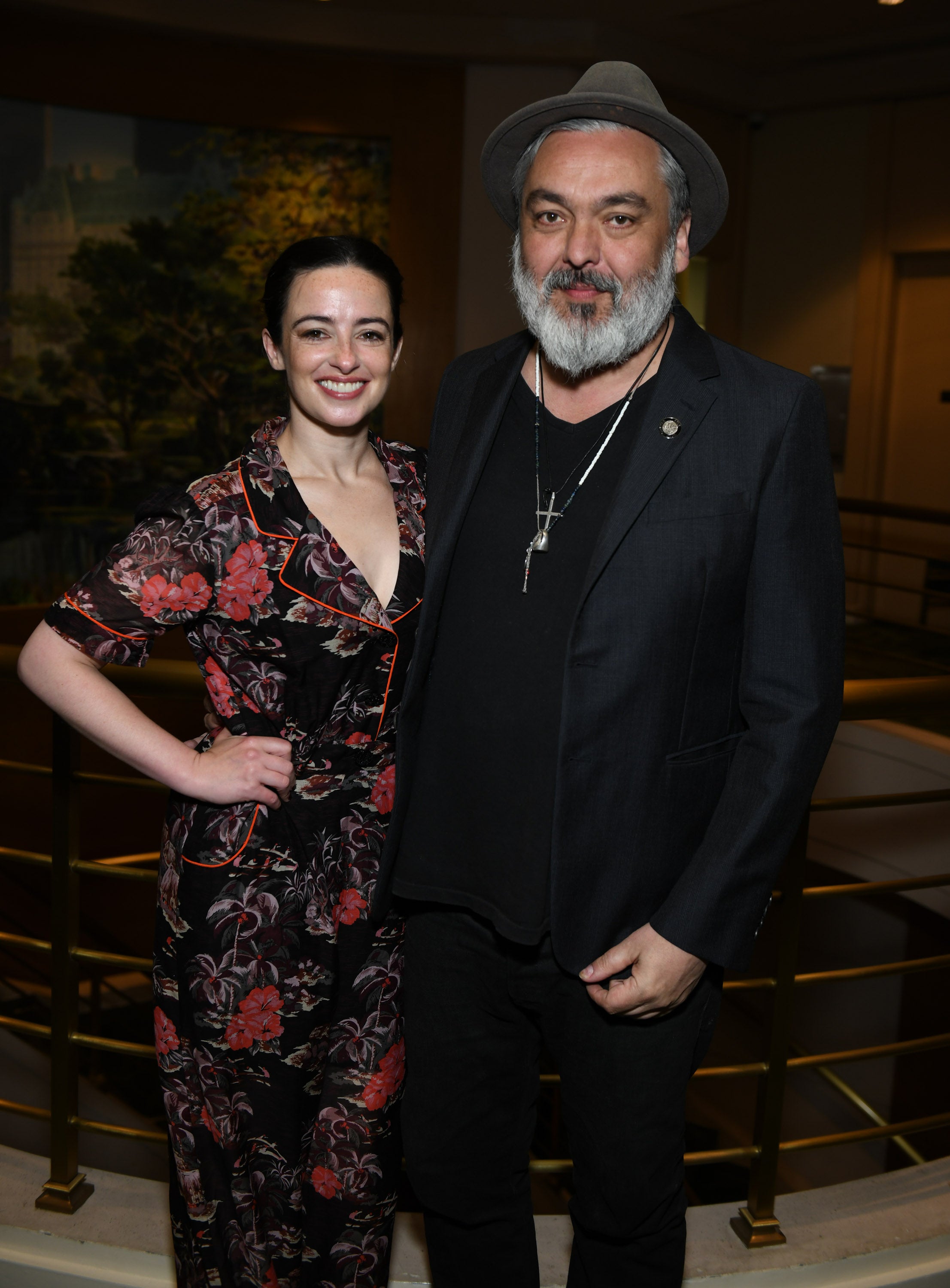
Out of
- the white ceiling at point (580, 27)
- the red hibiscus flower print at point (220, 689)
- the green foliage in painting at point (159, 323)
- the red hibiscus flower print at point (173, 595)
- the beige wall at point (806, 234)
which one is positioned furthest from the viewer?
the beige wall at point (806, 234)

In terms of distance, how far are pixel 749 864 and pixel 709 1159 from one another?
3.46ft

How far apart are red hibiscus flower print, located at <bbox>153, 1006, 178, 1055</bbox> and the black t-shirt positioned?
447 millimetres

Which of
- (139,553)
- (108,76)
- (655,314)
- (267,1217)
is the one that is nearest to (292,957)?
(267,1217)

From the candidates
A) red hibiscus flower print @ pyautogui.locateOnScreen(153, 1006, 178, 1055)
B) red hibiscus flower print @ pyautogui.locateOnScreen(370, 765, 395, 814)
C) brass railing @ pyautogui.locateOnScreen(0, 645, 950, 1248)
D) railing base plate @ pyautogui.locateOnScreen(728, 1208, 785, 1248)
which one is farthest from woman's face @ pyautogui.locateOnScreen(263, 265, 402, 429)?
railing base plate @ pyautogui.locateOnScreen(728, 1208, 785, 1248)

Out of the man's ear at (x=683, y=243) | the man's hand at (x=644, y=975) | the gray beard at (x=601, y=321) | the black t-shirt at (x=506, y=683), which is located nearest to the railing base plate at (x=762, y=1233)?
the man's hand at (x=644, y=975)

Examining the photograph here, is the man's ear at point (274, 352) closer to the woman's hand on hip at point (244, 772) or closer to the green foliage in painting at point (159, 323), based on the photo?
the woman's hand on hip at point (244, 772)

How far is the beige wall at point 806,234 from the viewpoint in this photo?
827 cm

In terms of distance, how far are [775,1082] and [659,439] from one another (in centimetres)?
142

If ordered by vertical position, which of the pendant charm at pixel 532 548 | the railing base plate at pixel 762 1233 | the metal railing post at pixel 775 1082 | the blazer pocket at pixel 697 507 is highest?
the blazer pocket at pixel 697 507

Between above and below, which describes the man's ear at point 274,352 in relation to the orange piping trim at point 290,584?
above

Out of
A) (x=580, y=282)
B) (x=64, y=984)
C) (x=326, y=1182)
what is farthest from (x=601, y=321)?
(x=64, y=984)

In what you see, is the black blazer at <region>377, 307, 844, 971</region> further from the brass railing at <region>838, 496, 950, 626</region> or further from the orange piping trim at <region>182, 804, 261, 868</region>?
the brass railing at <region>838, 496, 950, 626</region>

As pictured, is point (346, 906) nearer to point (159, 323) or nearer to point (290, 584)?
point (290, 584)

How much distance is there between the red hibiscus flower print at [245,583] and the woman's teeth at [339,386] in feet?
0.92
